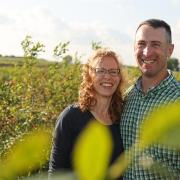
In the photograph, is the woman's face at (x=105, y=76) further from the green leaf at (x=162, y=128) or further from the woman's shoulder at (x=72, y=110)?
the green leaf at (x=162, y=128)

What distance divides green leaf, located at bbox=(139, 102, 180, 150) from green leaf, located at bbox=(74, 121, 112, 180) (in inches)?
1.0

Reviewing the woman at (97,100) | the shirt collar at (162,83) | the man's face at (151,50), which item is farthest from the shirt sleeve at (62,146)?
the man's face at (151,50)

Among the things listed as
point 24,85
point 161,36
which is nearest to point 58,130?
point 161,36

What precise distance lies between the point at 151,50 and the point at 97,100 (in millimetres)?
755

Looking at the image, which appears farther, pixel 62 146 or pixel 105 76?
pixel 105 76

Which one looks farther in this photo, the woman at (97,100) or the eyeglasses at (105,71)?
the eyeglasses at (105,71)

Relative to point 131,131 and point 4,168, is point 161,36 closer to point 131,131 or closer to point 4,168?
point 131,131

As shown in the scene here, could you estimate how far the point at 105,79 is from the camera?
4613mm

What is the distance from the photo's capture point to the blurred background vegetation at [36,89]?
7332mm

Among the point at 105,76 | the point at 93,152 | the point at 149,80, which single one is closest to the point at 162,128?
the point at 93,152

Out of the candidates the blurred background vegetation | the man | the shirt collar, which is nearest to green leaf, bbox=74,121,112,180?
the man

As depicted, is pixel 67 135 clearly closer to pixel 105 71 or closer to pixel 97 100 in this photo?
pixel 97 100

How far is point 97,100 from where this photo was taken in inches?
183

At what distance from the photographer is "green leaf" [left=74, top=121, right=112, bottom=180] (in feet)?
1.27
